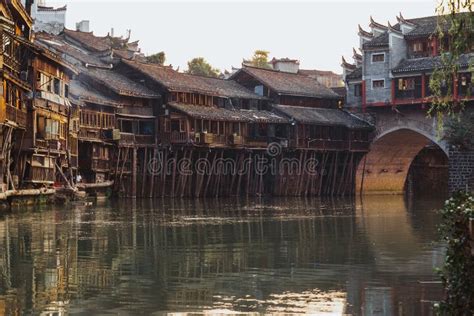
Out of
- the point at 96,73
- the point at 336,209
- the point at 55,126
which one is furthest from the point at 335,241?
the point at 96,73

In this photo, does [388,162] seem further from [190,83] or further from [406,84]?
[190,83]

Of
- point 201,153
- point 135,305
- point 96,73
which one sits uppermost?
point 96,73

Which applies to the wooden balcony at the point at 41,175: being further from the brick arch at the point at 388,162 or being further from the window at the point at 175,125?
the brick arch at the point at 388,162

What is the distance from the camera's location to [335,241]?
3325 centimetres

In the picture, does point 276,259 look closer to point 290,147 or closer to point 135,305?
point 135,305

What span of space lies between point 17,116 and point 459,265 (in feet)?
137

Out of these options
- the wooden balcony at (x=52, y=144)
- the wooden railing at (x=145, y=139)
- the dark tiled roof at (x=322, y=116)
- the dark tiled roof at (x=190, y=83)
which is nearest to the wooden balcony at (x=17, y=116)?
the wooden balcony at (x=52, y=144)

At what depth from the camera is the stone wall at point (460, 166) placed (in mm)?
76312

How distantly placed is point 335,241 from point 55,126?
103 feet

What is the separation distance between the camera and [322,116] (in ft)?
282

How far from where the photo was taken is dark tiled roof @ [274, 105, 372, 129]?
83438 millimetres

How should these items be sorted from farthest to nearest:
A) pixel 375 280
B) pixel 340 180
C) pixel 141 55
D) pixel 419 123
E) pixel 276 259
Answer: pixel 141 55
pixel 340 180
pixel 419 123
pixel 276 259
pixel 375 280

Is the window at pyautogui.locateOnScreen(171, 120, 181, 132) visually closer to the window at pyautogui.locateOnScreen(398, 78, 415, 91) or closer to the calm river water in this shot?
the window at pyautogui.locateOnScreen(398, 78, 415, 91)

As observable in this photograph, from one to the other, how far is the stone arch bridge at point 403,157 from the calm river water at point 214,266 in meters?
39.2
